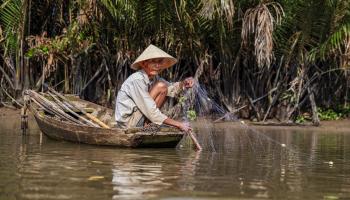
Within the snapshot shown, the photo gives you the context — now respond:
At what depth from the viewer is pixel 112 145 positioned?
859 centimetres

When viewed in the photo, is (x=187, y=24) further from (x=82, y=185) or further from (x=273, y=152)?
(x=82, y=185)

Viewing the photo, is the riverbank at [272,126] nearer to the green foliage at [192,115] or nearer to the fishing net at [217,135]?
the fishing net at [217,135]

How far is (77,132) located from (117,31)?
5641 mm

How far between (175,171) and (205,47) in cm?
841

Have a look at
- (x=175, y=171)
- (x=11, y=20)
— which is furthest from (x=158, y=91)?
(x=11, y=20)

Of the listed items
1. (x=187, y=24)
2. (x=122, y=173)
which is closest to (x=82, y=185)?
(x=122, y=173)

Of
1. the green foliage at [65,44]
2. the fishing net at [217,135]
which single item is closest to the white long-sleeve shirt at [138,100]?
the fishing net at [217,135]

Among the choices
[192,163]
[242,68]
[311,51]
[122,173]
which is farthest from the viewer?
[242,68]

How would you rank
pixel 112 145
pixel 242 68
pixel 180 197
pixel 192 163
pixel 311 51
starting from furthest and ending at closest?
1. pixel 242 68
2. pixel 311 51
3. pixel 112 145
4. pixel 192 163
5. pixel 180 197

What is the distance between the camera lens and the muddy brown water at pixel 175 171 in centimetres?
502

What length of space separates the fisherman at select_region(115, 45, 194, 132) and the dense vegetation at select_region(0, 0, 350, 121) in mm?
4074

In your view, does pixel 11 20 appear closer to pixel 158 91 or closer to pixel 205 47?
pixel 205 47

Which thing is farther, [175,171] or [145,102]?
[145,102]

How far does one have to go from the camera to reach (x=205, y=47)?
14.5 meters
